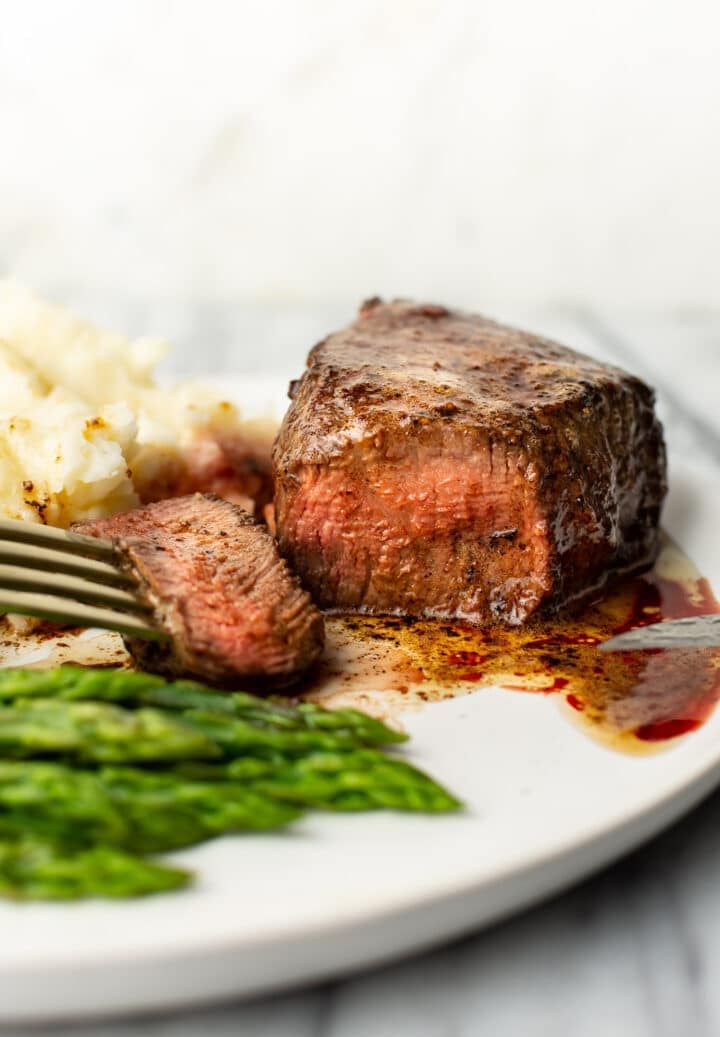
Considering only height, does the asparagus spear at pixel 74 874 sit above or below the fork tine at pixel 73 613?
below

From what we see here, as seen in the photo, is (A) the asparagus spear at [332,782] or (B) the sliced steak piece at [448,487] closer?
(A) the asparagus spear at [332,782]

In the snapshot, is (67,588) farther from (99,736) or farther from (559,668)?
(559,668)

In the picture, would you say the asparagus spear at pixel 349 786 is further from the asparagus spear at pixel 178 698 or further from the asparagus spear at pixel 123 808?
the asparagus spear at pixel 178 698

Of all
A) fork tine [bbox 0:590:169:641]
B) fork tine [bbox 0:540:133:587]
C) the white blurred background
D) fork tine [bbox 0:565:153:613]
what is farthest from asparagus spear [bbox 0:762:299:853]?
the white blurred background

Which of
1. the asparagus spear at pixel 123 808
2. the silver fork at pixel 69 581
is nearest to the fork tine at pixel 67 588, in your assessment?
the silver fork at pixel 69 581

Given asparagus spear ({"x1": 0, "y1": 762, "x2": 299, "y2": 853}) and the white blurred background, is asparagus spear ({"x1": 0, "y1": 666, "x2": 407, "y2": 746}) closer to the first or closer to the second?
asparagus spear ({"x1": 0, "y1": 762, "x2": 299, "y2": 853})

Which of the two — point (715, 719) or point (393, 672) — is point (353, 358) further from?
point (715, 719)

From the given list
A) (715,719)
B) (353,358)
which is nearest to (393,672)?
(715,719)

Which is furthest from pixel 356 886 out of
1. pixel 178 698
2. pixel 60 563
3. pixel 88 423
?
pixel 88 423
